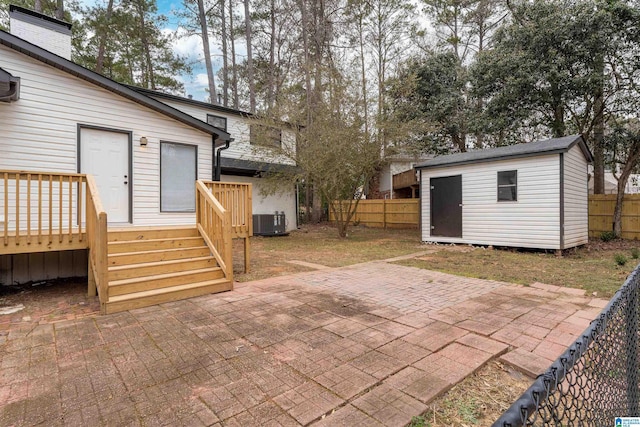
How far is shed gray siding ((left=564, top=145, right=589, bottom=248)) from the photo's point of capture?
793 centimetres

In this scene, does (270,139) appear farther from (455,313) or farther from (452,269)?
(455,313)

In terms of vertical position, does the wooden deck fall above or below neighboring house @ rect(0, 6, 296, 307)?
below

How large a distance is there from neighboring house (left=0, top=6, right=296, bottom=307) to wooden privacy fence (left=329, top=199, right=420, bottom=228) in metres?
9.40

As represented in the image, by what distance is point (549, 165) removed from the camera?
25.9 ft

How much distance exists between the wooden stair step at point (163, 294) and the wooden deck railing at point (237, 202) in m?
1.40

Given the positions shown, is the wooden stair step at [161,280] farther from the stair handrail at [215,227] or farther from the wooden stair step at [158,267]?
the stair handrail at [215,227]

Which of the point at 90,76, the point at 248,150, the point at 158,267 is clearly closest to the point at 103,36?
the point at 248,150

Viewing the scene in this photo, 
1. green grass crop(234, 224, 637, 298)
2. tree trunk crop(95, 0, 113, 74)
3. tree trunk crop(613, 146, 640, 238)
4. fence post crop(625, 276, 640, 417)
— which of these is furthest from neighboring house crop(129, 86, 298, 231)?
tree trunk crop(613, 146, 640, 238)

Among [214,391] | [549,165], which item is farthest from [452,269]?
[214,391]

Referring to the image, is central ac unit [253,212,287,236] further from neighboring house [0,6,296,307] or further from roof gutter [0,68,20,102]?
roof gutter [0,68,20,102]

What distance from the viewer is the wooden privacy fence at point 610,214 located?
1046 cm

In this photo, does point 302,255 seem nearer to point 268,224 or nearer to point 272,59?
point 268,224

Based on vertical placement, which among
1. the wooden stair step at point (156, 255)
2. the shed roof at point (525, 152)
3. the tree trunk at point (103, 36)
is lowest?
the wooden stair step at point (156, 255)

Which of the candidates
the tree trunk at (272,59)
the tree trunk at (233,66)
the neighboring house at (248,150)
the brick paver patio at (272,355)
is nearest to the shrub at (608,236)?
the brick paver patio at (272,355)
